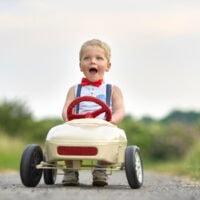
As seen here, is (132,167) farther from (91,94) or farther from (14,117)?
(14,117)

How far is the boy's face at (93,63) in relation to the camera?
8.99m

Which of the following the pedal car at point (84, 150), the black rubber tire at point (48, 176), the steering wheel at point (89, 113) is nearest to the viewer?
the pedal car at point (84, 150)

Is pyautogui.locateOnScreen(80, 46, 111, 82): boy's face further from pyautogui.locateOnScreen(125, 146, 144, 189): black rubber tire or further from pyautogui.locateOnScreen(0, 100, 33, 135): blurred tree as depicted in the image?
pyautogui.locateOnScreen(0, 100, 33, 135): blurred tree

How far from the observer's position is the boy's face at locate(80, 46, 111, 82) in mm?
8992

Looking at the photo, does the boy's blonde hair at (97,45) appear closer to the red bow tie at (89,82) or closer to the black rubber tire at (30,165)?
the red bow tie at (89,82)

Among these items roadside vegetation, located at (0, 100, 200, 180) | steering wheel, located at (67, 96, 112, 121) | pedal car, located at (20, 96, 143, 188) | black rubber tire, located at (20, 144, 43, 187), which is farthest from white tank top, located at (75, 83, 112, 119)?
roadside vegetation, located at (0, 100, 200, 180)

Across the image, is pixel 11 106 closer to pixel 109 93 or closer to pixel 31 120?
pixel 31 120

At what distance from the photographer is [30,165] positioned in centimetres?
826

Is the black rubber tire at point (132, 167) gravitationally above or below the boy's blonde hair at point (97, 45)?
below

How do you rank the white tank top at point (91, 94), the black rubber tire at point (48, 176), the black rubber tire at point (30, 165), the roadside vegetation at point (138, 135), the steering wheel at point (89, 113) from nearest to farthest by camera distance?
the black rubber tire at point (30, 165) < the steering wheel at point (89, 113) < the white tank top at point (91, 94) < the black rubber tire at point (48, 176) < the roadside vegetation at point (138, 135)

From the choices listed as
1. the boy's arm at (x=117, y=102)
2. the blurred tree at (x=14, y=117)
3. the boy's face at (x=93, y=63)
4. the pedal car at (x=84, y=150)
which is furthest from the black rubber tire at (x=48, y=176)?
the blurred tree at (x=14, y=117)

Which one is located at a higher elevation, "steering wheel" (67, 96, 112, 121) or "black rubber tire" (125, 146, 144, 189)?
"steering wheel" (67, 96, 112, 121)

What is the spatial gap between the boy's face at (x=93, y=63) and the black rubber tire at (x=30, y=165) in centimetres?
108

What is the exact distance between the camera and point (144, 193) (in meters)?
7.29
